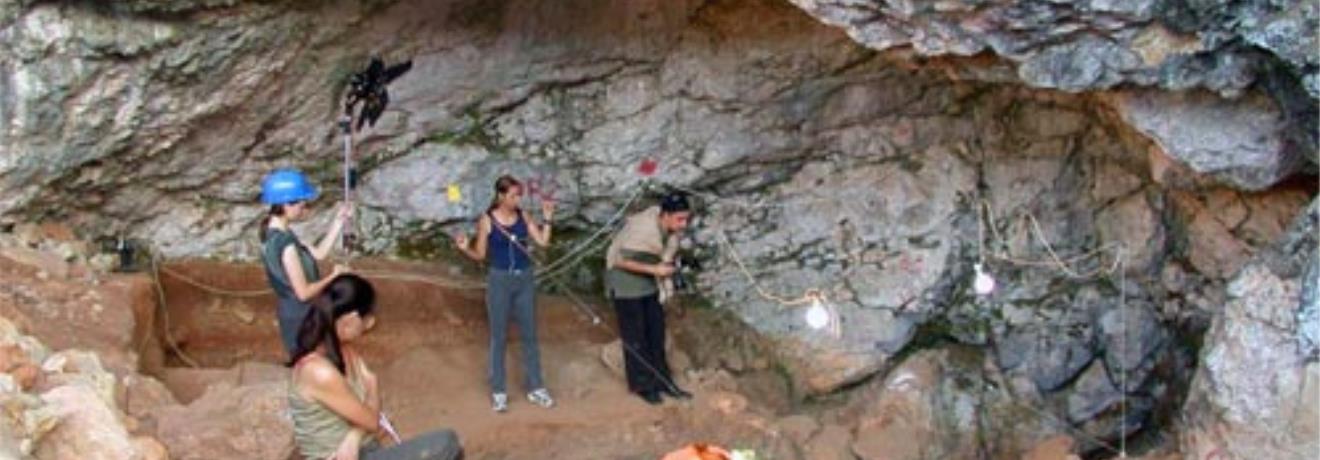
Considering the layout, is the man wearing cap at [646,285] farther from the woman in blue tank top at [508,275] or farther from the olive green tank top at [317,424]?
the olive green tank top at [317,424]

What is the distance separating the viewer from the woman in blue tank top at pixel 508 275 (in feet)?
25.8

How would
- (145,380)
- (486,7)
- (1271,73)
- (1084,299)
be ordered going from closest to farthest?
1. (1271,73)
2. (145,380)
3. (486,7)
4. (1084,299)

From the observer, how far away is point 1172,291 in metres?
8.76

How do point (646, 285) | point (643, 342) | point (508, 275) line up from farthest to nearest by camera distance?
point (643, 342), point (646, 285), point (508, 275)

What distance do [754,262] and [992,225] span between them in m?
1.52

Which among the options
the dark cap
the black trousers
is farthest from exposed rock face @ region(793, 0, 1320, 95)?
the black trousers

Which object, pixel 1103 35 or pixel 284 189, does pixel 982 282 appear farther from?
pixel 284 189

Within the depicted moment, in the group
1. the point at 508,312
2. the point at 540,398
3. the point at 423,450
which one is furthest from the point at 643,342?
the point at 423,450

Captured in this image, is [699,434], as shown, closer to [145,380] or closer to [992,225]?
[992,225]

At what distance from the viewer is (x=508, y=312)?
815 centimetres

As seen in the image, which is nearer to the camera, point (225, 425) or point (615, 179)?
point (225, 425)

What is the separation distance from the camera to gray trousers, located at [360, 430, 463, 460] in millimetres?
5445

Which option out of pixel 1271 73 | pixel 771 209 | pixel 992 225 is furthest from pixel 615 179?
pixel 1271 73

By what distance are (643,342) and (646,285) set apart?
39cm
